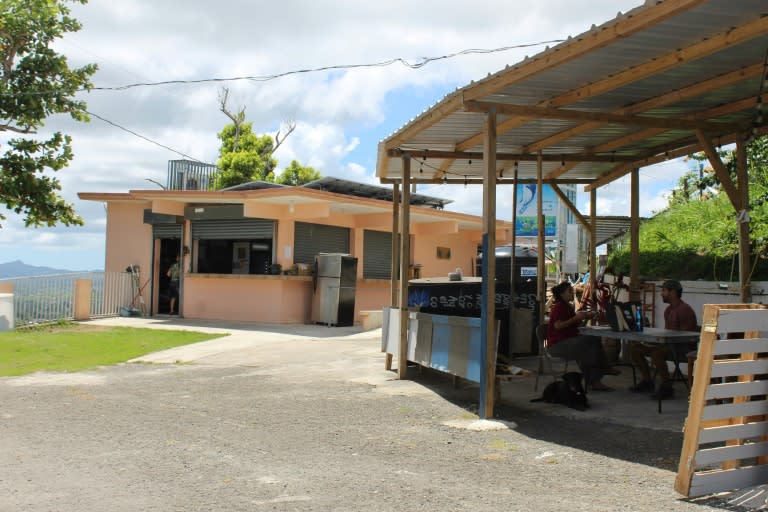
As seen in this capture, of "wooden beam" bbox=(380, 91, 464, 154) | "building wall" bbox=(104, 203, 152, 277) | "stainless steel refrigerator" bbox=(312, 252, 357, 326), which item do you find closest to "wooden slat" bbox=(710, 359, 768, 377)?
"wooden beam" bbox=(380, 91, 464, 154)

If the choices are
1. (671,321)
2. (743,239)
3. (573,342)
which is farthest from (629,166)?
→ (573,342)

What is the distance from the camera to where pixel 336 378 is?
A: 10242 mm

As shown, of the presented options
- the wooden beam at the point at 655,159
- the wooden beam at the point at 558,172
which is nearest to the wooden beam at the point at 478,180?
the wooden beam at the point at 558,172

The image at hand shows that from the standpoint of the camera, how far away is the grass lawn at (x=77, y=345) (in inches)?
468

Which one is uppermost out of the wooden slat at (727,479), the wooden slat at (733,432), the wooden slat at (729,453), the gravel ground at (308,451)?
the wooden slat at (733,432)

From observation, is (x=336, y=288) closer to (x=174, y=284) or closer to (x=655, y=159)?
(x=174, y=284)

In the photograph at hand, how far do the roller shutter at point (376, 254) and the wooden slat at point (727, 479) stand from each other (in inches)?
642

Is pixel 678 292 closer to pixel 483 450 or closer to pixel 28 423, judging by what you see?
pixel 483 450

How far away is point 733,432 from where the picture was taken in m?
4.78

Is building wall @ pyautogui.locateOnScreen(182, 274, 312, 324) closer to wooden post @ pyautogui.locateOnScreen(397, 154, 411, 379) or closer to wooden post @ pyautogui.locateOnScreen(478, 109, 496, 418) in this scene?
wooden post @ pyautogui.locateOnScreen(397, 154, 411, 379)

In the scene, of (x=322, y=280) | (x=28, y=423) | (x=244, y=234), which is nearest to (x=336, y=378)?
(x=28, y=423)

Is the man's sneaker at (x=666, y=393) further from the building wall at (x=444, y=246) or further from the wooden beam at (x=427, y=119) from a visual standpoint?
the building wall at (x=444, y=246)

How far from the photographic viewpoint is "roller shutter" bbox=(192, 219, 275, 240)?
18297 millimetres

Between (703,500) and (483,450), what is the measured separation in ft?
6.38
